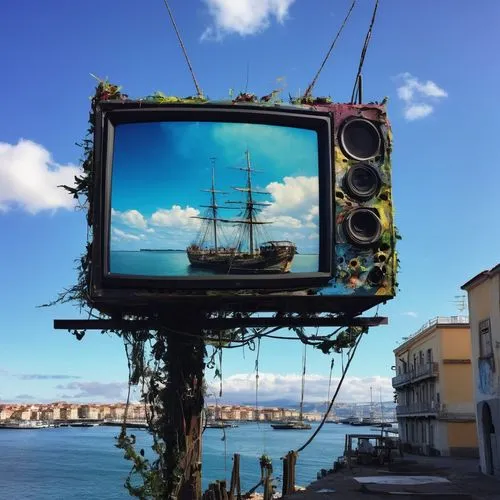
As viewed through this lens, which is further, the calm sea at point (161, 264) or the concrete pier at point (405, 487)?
the concrete pier at point (405, 487)

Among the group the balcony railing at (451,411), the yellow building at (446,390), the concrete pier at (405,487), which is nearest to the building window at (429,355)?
the yellow building at (446,390)

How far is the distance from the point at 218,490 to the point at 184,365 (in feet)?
25.6

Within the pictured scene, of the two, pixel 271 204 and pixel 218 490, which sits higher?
pixel 271 204

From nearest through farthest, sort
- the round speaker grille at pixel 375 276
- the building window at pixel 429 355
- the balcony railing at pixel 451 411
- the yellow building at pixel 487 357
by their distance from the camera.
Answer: the round speaker grille at pixel 375 276 < the yellow building at pixel 487 357 < the balcony railing at pixel 451 411 < the building window at pixel 429 355

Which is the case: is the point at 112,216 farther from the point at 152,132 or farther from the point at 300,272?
the point at 300,272


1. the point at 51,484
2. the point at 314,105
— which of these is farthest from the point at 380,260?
the point at 51,484

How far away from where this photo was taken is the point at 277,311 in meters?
10.4

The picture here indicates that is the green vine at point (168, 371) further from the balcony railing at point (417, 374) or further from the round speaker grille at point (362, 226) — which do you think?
the balcony railing at point (417, 374)

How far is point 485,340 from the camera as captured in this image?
3116cm

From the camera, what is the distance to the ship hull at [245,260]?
9859mm

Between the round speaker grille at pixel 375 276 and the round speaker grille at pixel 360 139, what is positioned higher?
the round speaker grille at pixel 360 139

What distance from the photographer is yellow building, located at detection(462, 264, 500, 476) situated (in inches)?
1151

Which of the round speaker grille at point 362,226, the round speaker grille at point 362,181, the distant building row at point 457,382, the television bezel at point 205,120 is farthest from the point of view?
the distant building row at point 457,382

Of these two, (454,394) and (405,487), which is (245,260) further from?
(454,394)
